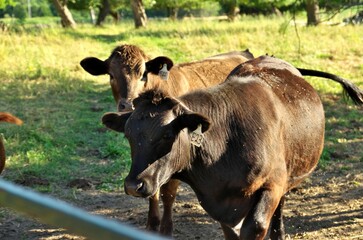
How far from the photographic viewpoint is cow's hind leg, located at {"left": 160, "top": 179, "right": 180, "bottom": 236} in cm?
705

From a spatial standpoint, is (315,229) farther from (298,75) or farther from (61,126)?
(61,126)

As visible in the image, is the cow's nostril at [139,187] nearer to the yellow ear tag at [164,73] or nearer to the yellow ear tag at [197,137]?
the yellow ear tag at [197,137]

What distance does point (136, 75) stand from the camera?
7.45 meters

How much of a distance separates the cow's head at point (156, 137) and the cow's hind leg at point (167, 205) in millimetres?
2321

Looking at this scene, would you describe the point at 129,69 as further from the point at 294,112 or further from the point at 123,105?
the point at 294,112

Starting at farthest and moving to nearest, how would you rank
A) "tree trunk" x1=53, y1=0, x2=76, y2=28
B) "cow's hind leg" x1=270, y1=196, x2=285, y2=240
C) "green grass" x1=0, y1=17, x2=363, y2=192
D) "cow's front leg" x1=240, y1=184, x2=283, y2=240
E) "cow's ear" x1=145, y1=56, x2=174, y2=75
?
"tree trunk" x1=53, y1=0, x2=76, y2=28
"green grass" x1=0, y1=17, x2=363, y2=192
"cow's ear" x1=145, y1=56, x2=174, y2=75
"cow's hind leg" x1=270, y1=196, x2=285, y2=240
"cow's front leg" x1=240, y1=184, x2=283, y2=240

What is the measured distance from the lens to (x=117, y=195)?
8.49m

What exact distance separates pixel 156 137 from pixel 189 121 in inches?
9.9

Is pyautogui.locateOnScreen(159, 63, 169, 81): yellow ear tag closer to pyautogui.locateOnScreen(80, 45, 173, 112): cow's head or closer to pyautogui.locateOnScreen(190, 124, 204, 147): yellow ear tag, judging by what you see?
pyautogui.locateOnScreen(80, 45, 173, 112): cow's head

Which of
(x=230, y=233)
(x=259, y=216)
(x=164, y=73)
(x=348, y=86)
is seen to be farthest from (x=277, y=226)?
(x=164, y=73)

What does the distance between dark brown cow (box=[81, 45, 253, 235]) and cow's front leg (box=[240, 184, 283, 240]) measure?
1.96 metres

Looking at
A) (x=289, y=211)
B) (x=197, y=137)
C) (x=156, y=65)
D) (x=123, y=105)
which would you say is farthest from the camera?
(x=289, y=211)

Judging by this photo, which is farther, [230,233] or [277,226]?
[277,226]

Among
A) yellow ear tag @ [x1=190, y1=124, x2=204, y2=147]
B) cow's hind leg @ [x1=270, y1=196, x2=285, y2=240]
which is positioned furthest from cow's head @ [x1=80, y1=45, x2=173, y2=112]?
yellow ear tag @ [x1=190, y1=124, x2=204, y2=147]
